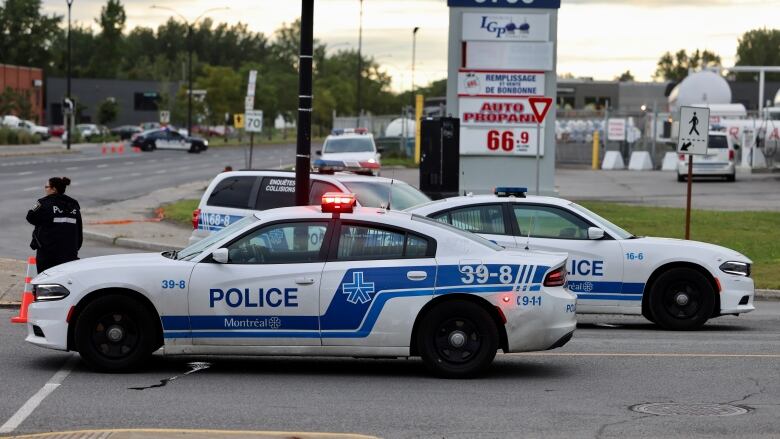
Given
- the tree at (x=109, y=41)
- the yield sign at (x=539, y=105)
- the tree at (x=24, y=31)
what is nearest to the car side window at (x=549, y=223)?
the yield sign at (x=539, y=105)

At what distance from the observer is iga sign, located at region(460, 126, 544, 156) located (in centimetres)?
2972

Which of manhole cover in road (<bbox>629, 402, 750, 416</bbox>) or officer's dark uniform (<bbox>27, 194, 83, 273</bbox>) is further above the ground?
officer's dark uniform (<bbox>27, 194, 83, 273</bbox>)

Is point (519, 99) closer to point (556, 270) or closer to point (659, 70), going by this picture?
point (556, 270)

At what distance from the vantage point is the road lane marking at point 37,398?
843 cm

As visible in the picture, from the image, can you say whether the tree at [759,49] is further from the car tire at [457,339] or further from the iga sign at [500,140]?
the car tire at [457,339]

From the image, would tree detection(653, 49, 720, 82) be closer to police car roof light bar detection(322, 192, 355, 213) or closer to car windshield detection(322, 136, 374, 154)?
car windshield detection(322, 136, 374, 154)

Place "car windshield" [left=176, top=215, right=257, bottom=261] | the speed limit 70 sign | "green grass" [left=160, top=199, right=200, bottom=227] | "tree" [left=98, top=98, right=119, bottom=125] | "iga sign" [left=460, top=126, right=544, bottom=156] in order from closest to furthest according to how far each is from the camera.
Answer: "car windshield" [left=176, top=215, right=257, bottom=261]
"green grass" [left=160, top=199, right=200, bottom=227]
"iga sign" [left=460, top=126, right=544, bottom=156]
the speed limit 70 sign
"tree" [left=98, top=98, right=119, bottom=125]

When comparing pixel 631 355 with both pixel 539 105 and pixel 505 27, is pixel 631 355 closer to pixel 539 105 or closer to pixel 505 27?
pixel 539 105

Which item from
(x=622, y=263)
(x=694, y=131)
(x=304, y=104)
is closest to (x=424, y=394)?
(x=622, y=263)

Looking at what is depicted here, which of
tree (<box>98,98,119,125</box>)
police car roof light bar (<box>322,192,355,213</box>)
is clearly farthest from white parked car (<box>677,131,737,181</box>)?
tree (<box>98,98,119,125</box>)

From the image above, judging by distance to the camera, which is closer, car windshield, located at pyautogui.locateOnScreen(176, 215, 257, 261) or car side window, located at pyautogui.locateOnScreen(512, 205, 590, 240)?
car windshield, located at pyautogui.locateOnScreen(176, 215, 257, 261)

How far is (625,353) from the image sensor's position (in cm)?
1223

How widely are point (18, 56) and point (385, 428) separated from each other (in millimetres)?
152359

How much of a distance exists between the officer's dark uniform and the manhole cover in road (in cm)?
667
